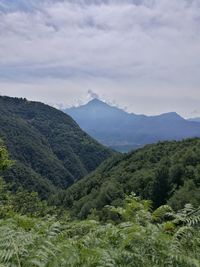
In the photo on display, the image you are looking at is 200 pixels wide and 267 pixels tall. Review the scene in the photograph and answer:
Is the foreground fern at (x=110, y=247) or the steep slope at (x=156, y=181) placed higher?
the foreground fern at (x=110, y=247)

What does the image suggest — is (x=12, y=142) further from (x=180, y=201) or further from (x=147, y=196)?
(x=180, y=201)

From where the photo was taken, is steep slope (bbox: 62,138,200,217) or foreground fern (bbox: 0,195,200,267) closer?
foreground fern (bbox: 0,195,200,267)

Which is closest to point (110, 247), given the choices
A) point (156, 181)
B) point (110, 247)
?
point (110, 247)

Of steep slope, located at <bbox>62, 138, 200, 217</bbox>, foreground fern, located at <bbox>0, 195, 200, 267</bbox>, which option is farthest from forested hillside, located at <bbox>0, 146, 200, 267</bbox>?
steep slope, located at <bbox>62, 138, 200, 217</bbox>

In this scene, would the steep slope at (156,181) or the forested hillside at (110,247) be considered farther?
the steep slope at (156,181)

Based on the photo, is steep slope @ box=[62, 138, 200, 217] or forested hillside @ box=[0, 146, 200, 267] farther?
steep slope @ box=[62, 138, 200, 217]

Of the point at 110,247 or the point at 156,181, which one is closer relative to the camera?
the point at 110,247

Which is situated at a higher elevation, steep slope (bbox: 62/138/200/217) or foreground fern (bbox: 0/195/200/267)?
foreground fern (bbox: 0/195/200/267)

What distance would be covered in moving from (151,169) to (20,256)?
88585 millimetres

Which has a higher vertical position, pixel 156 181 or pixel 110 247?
pixel 110 247

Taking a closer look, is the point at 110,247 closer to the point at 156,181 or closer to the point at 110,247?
the point at 110,247

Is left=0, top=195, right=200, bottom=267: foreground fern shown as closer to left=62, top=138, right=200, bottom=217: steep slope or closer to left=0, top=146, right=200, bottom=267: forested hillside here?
left=0, top=146, right=200, bottom=267: forested hillside

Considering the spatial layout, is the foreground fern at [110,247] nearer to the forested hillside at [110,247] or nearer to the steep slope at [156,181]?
the forested hillside at [110,247]

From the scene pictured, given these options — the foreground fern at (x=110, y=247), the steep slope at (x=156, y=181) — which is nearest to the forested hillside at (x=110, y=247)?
the foreground fern at (x=110, y=247)
